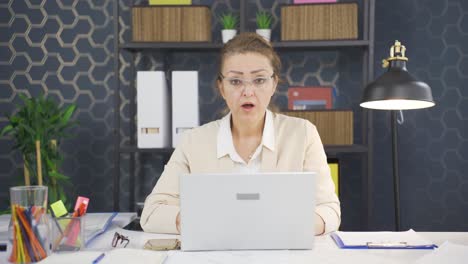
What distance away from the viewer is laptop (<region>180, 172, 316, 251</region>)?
1.25 meters

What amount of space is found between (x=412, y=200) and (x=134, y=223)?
1695 millimetres

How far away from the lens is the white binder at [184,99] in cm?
251

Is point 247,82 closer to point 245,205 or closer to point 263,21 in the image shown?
point 245,205

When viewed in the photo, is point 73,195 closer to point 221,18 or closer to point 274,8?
point 221,18

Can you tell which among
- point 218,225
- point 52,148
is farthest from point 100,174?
point 218,225

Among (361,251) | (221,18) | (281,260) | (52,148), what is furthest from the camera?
(221,18)

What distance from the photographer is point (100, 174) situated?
2.90 m

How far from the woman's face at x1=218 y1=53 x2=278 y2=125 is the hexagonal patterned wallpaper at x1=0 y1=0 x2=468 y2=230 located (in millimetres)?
1010

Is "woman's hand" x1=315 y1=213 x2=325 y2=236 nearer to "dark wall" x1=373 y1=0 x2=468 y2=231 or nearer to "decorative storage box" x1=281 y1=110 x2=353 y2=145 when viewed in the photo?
"decorative storage box" x1=281 y1=110 x2=353 y2=145

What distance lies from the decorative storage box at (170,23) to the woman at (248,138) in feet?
2.18

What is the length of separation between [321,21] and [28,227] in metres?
1.77

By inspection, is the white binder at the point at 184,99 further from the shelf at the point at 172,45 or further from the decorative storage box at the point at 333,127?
the decorative storage box at the point at 333,127

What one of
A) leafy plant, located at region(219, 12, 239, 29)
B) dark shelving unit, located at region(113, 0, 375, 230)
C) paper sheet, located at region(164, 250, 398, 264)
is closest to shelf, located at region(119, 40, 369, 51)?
dark shelving unit, located at region(113, 0, 375, 230)

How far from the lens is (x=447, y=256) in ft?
3.94
